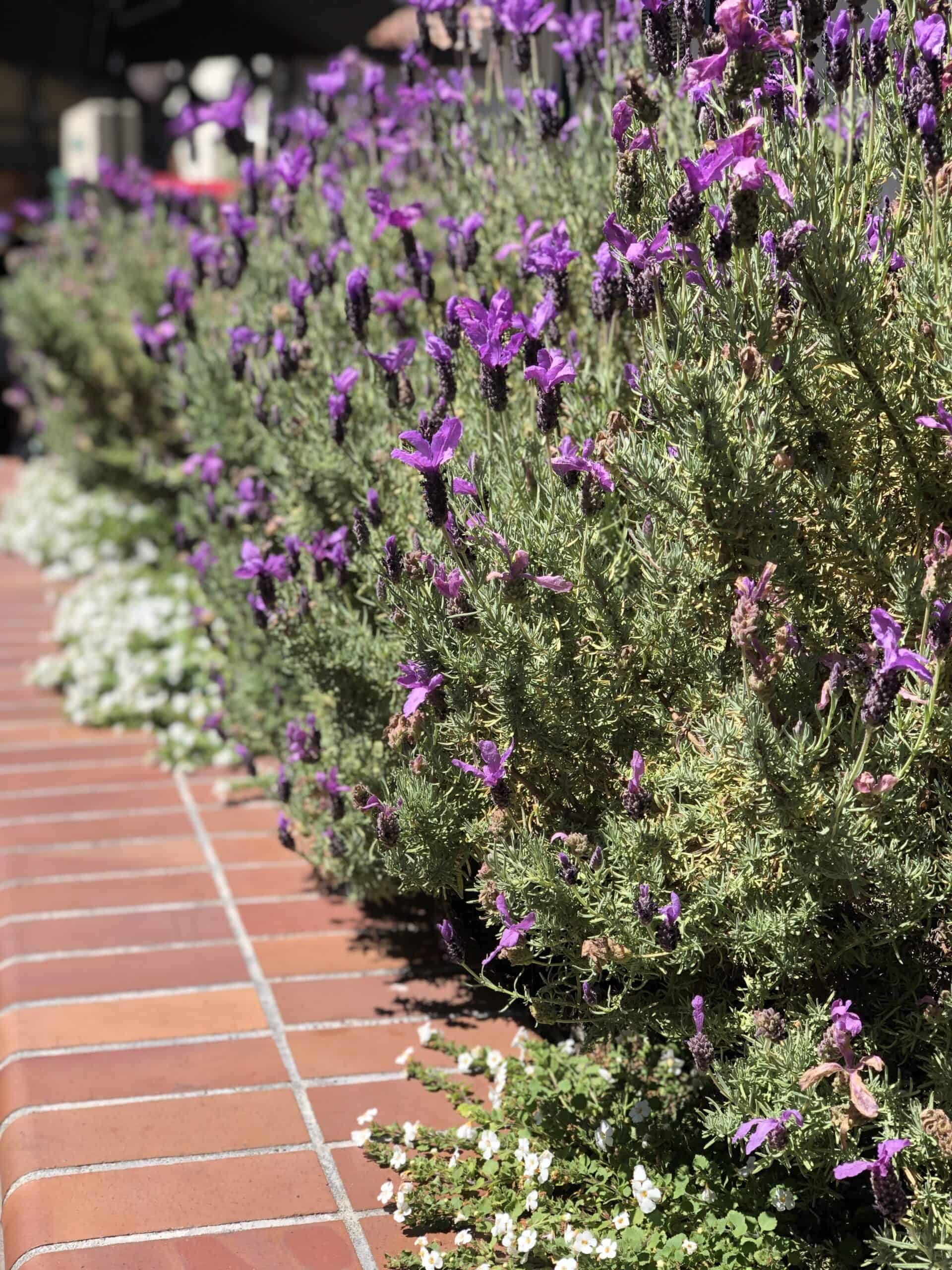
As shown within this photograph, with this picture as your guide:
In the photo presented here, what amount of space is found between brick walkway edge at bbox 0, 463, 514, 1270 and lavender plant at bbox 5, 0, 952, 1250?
0.46m

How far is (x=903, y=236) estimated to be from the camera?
6.96ft

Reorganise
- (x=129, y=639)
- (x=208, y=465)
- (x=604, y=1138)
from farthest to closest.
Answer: (x=129, y=639) → (x=208, y=465) → (x=604, y=1138)

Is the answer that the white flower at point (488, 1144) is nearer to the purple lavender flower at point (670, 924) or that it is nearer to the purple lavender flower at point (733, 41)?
the purple lavender flower at point (670, 924)

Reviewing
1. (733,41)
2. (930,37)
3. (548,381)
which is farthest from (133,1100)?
(930,37)

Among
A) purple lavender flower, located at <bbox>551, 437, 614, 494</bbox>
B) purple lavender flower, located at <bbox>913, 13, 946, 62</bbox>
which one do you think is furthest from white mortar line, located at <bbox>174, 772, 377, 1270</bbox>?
purple lavender flower, located at <bbox>913, 13, 946, 62</bbox>

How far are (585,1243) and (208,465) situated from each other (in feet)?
7.52

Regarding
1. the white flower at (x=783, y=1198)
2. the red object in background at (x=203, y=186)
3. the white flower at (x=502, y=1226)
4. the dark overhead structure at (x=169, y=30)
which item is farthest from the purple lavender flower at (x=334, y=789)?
the dark overhead structure at (x=169, y=30)

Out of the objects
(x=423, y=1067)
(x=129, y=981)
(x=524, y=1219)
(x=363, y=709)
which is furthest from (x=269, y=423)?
(x=524, y=1219)

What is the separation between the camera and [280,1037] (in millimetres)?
2699

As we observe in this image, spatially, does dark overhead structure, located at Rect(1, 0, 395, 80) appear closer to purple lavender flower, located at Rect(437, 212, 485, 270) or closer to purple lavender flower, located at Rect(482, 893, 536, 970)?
purple lavender flower, located at Rect(437, 212, 485, 270)

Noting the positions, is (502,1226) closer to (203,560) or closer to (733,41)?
(733,41)

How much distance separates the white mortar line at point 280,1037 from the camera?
2148 mm

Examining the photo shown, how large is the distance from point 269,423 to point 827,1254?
2011mm

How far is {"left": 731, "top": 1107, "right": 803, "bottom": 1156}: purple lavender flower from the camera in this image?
182 centimetres
